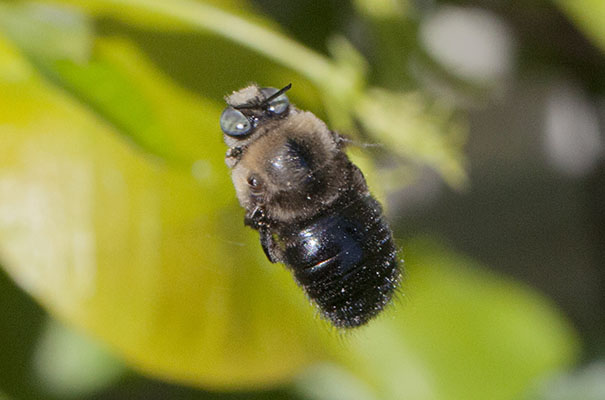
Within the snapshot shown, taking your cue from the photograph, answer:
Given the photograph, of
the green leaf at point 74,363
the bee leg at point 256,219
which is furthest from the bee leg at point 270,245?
the green leaf at point 74,363

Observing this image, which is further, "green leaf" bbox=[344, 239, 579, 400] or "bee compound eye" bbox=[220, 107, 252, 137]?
"green leaf" bbox=[344, 239, 579, 400]

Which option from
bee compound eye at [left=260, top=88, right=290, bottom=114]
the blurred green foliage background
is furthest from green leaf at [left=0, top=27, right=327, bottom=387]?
bee compound eye at [left=260, top=88, right=290, bottom=114]

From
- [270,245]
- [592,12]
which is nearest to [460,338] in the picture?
[592,12]

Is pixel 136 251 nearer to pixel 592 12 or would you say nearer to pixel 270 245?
pixel 270 245

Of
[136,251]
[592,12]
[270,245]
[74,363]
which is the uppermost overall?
[592,12]

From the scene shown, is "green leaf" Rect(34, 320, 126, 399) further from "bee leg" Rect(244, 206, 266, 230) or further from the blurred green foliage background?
"bee leg" Rect(244, 206, 266, 230)

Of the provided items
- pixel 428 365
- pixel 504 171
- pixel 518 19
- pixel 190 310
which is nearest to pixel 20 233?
pixel 190 310

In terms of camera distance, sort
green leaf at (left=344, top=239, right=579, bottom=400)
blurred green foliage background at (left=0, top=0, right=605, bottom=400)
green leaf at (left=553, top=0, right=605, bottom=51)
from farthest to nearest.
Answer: green leaf at (left=344, top=239, right=579, bottom=400) < green leaf at (left=553, top=0, right=605, bottom=51) < blurred green foliage background at (left=0, top=0, right=605, bottom=400)

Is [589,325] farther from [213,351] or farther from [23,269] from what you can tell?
[23,269]
